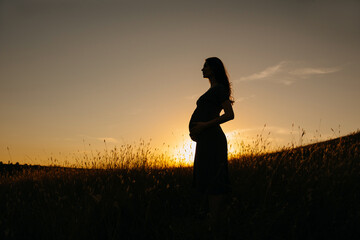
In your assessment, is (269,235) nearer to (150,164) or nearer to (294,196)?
(294,196)

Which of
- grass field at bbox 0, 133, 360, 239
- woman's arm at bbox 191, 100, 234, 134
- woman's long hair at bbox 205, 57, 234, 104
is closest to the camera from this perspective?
grass field at bbox 0, 133, 360, 239

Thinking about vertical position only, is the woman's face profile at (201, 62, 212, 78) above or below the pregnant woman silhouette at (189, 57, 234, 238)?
above

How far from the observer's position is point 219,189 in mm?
2637

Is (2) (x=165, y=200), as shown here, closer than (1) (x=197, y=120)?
No

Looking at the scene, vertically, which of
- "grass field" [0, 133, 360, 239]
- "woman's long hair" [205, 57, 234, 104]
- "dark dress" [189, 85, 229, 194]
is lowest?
"grass field" [0, 133, 360, 239]

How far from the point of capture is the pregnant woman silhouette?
2645 millimetres

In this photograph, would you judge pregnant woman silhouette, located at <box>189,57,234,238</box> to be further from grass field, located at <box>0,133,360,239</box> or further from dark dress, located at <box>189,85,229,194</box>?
grass field, located at <box>0,133,360,239</box>

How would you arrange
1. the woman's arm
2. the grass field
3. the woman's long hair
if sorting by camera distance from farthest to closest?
1. the woman's long hair
2. the woman's arm
3. the grass field

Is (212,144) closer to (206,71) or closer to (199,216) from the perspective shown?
(206,71)

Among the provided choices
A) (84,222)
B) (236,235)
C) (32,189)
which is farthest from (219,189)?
(32,189)

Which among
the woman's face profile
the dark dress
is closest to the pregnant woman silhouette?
the dark dress

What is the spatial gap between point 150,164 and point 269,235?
11.0 ft

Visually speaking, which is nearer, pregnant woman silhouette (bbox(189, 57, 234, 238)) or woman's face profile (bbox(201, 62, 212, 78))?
pregnant woman silhouette (bbox(189, 57, 234, 238))

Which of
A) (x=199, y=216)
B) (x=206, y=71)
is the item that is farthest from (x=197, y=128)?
(x=199, y=216)
